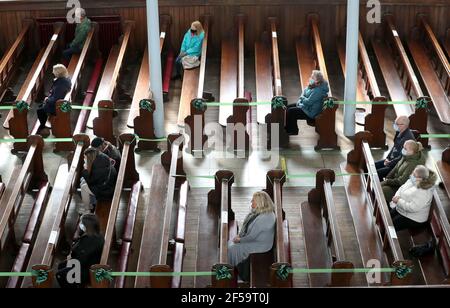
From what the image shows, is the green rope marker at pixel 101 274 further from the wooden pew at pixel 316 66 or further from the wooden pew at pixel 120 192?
the wooden pew at pixel 316 66

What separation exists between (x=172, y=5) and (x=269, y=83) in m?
2.13

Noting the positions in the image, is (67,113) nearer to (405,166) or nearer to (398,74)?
(405,166)

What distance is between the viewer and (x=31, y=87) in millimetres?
11570

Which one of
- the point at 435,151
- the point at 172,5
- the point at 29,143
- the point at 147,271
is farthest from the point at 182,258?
the point at 172,5

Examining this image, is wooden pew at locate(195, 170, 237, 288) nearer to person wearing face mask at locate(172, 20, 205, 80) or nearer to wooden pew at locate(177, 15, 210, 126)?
wooden pew at locate(177, 15, 210, 126)

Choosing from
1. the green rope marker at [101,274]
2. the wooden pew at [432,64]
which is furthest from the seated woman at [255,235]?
the wooden pew at [432,64]

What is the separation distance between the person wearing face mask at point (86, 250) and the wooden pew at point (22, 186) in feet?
2.59

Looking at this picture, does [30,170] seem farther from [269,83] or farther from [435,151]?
[435,151]

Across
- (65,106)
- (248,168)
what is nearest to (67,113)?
(65,106)

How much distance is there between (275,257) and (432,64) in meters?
5.08

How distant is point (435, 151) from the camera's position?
35.8ft

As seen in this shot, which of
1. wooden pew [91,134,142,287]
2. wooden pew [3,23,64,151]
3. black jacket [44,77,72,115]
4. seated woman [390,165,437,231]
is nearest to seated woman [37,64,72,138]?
black jacket [44,77,72,115]

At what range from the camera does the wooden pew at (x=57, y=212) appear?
8.79 meters

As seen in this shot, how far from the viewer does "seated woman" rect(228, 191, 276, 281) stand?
8.74 m
